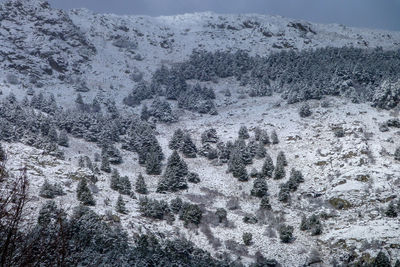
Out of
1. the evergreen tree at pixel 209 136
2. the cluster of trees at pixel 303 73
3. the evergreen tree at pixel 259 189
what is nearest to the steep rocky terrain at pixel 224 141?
the evergreen tree at pixel 259 189

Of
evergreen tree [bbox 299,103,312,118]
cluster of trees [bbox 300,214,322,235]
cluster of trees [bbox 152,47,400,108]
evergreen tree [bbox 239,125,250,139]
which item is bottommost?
cluster of trees [bbox 300,214,322,235]

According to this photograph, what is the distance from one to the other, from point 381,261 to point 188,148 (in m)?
31.8

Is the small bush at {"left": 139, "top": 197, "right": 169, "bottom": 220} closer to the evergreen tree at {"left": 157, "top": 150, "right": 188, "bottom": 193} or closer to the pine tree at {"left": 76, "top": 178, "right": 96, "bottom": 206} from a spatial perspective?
the pine tree at {"left": 76, "top": 178, "right": 96, "bottom": 206}

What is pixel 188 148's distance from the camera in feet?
172

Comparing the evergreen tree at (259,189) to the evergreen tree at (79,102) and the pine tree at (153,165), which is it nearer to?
the pine tree at (153,165)

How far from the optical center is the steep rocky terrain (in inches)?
1219

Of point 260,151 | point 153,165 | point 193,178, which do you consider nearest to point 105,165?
point 153,165

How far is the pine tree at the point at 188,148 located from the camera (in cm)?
Answer: 5212

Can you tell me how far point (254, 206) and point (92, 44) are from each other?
7640 centimetres

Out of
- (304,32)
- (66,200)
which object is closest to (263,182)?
(66,200)

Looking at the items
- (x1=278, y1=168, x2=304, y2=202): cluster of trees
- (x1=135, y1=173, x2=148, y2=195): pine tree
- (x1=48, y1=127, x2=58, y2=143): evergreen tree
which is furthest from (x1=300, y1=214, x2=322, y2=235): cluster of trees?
(x1=48, y1=127, x2=58, y2=143): evergreen tree

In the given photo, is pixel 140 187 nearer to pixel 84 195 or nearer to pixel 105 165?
pixel 105 165

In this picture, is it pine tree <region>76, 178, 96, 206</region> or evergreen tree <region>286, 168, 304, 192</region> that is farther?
evergreen tree <region>286, 168, 304, 192</region>

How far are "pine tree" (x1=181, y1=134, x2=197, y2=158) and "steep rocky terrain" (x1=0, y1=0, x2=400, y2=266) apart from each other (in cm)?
90
